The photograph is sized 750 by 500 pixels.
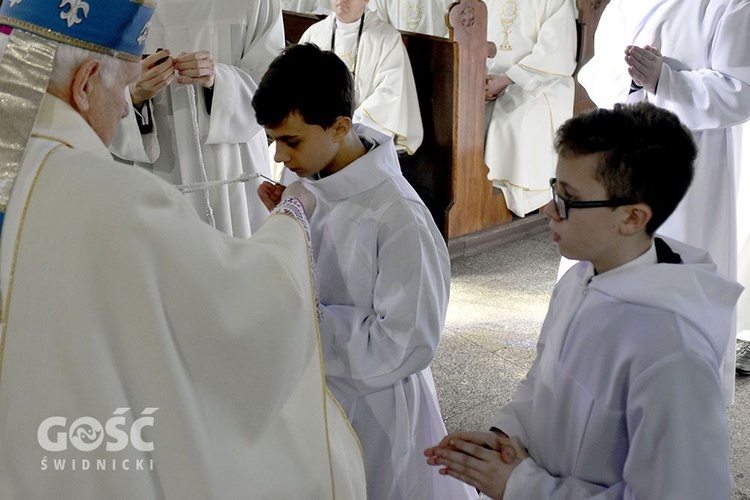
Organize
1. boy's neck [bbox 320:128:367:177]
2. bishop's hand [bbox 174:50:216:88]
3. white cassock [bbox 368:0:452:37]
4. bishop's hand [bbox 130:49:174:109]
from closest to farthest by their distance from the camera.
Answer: boy's neck [bbox 320:128:367:177] → bishop's hand [bbox 130:49:174:109] → bishop's hand [bbox 174:50:216:88] → white cassock [bbox 368:0:452:37]

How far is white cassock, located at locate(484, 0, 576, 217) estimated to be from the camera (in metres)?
5.30

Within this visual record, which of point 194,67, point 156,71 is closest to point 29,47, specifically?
point 156,71

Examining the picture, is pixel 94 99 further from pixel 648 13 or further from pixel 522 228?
pixel 522 228

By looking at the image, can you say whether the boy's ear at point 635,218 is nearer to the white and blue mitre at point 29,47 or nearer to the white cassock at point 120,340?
the white cassock at point 120,340

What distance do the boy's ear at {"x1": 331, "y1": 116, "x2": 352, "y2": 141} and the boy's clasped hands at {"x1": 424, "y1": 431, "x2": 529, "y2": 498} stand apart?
0.76m

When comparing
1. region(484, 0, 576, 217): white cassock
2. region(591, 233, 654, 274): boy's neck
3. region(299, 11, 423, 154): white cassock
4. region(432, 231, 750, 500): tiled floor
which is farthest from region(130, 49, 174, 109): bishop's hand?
region(484, 0, 576, 217): white cassock

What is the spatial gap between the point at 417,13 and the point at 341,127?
4.48m

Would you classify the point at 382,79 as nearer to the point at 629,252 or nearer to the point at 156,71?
the point at 156,71

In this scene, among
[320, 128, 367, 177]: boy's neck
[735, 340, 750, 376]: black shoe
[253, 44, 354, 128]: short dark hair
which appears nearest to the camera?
[253, 44, 354, 128]: short dark hair

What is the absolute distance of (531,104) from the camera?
17.7ft

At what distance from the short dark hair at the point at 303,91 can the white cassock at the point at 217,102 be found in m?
0.98

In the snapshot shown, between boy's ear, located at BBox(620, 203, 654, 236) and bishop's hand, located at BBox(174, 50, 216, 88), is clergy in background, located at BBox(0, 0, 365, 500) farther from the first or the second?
bishop's hand, located at BBox(174, 50, 216, 88)

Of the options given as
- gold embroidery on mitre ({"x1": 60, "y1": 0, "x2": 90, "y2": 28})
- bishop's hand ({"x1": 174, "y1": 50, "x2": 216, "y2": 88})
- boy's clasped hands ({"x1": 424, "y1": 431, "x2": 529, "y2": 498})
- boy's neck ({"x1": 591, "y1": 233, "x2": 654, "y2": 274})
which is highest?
gold embroidery on mitre ({"x1": 60, "y1": 0, "x2": 90, "y2": 28})

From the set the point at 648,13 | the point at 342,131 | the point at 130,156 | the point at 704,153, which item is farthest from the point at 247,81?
the point at 704,153
